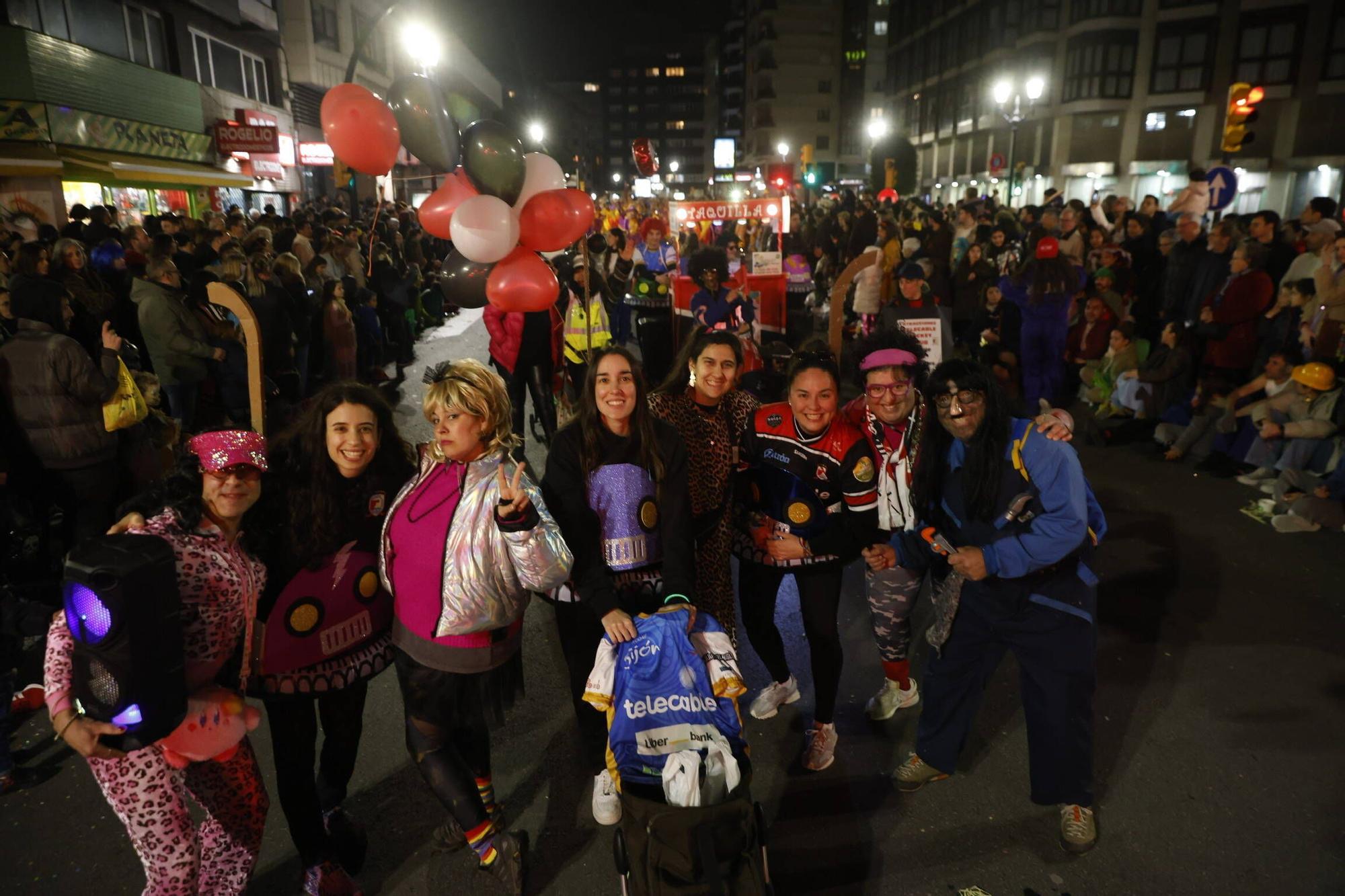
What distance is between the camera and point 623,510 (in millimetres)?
3158

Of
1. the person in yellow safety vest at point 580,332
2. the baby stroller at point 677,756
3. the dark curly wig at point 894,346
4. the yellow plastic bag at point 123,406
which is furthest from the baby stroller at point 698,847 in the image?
the person in yellow safety vest at point 580,332

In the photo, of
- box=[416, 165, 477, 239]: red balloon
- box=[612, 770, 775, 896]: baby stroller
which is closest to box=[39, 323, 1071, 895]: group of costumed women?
box=[612, 770, 775, 896]: baby stroller

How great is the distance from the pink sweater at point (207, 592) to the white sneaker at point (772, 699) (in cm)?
247

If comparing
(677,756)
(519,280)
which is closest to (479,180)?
(519,280)

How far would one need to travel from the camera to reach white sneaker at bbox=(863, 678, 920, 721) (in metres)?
4.06

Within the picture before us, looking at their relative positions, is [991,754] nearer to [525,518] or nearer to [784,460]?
[784,460]

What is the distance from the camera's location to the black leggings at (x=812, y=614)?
11.5 feet

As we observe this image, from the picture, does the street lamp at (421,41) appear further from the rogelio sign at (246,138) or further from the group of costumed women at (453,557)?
the rogelio sign at (246,138)

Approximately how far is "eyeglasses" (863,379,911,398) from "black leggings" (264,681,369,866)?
2364mm

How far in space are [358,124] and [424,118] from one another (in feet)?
1.31

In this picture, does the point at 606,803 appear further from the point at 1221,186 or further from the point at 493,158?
the point at 1221,186

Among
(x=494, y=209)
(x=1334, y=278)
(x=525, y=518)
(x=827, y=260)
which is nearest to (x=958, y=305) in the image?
(x=1334, y=278)

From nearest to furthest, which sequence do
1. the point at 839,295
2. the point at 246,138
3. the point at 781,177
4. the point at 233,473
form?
1. the point at 233,473
2. the point at 839,295
3. the point at 781,177
4. the point at 246,138

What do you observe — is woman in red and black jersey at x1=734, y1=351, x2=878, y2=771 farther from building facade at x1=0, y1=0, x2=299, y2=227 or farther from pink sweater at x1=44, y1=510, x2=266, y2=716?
building facade at x1=0, y1=0, x2=299, y2=227
